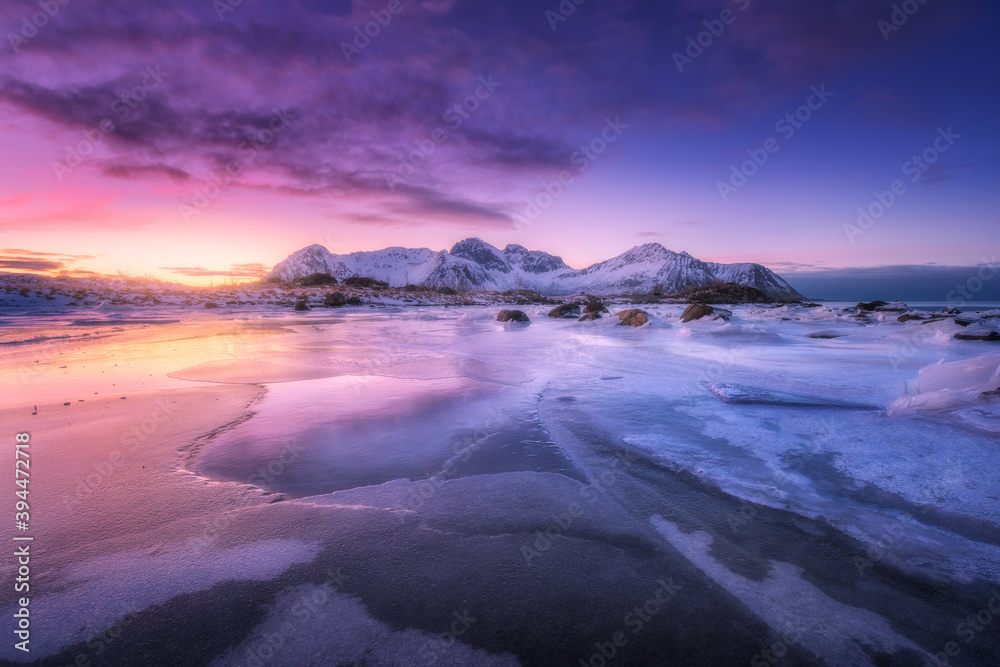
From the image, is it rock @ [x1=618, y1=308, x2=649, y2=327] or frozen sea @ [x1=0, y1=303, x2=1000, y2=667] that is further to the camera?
rock @ [x1=618, y1=308, x2=649, y2=327]

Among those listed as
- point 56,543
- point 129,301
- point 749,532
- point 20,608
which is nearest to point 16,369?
point 56,543

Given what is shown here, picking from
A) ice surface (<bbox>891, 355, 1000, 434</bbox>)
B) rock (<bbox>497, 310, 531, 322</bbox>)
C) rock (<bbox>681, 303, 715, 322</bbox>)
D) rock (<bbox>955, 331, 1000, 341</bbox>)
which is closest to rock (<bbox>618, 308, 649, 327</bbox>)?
rock (<bbox>681, 303, 715, 322</bbox>)

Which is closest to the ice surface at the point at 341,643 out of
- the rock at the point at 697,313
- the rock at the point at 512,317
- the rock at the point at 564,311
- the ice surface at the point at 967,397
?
the ice surface at the point at 967,397

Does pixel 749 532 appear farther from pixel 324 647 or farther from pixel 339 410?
pixel 339 410

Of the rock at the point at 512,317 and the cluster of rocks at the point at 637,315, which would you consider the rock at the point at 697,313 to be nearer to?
the cluster of rocks at the point at 637,315

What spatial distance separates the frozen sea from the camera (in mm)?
1960

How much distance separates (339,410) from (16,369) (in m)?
8.42

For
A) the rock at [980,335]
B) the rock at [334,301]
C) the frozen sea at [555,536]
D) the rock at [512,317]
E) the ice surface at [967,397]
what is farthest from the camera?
the rock at [334,301]

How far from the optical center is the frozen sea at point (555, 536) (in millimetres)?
1960

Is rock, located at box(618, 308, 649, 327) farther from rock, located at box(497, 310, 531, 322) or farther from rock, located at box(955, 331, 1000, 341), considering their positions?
rock, located at box(955, 331, 1000, 341)

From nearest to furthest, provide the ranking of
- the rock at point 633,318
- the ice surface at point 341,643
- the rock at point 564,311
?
the ice surface at point 341,643, the rock at point 633,318, the rock at point 564,311

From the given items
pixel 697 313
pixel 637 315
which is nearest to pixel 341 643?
pixel 637 315

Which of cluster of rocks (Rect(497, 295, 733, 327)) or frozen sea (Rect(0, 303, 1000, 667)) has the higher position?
cluster of rocks (Rect(497, 295, 733, 327))

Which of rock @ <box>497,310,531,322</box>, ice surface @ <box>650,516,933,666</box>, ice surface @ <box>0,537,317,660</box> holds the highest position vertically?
rock @ <box>497,310,531,322</box>
